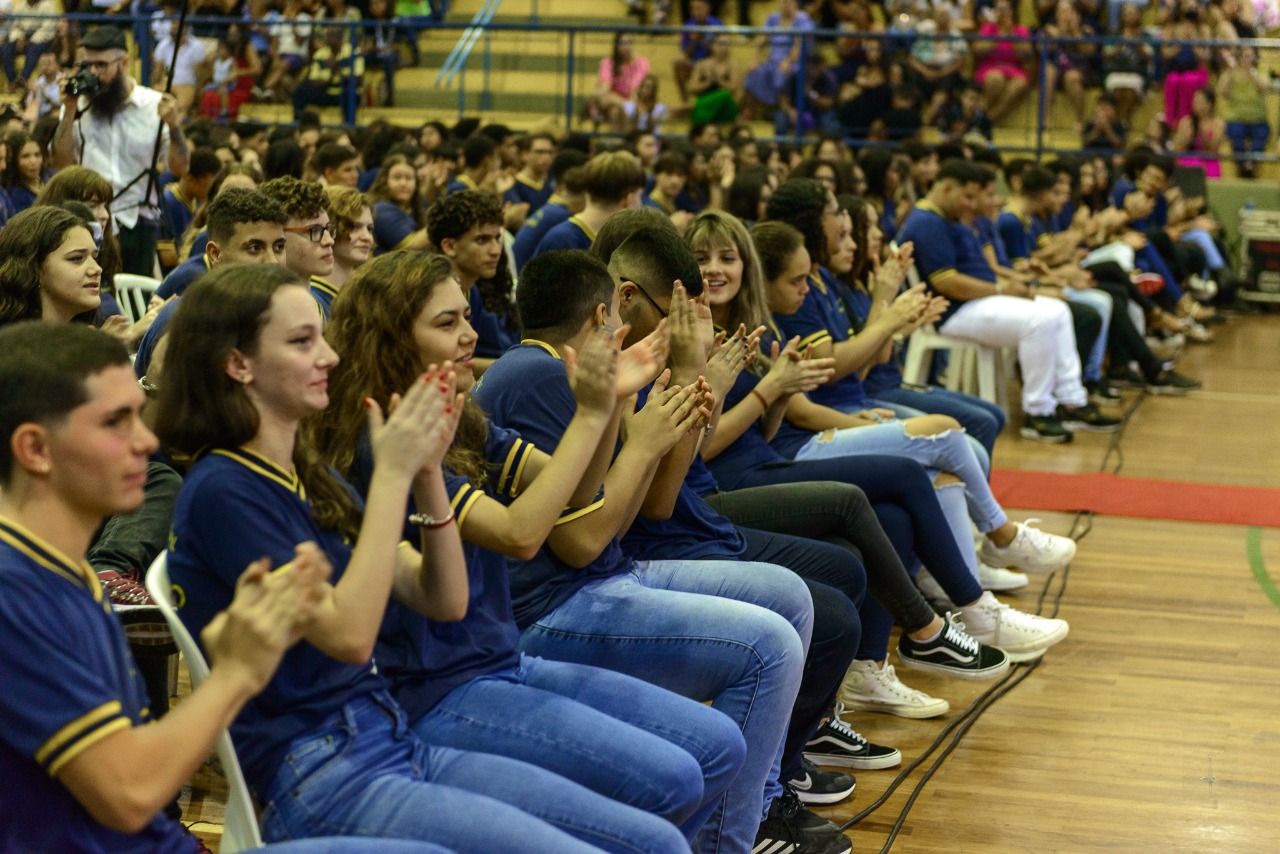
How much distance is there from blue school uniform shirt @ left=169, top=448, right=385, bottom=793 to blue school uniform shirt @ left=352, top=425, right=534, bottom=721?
0.88 feet

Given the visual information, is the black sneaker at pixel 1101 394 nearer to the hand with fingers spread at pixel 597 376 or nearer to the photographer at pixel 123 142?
the photographer at pixel 123 142

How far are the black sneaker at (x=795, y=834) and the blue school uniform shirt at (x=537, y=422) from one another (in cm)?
64

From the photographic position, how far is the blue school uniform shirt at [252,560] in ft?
6.77

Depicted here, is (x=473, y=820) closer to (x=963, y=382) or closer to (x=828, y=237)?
(x=828, y=237)

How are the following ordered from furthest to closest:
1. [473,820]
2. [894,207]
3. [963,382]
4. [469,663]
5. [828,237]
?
[894,207]
[963,382]
[828,237]
[469,663]
[473,820]

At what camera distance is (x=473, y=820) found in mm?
2072

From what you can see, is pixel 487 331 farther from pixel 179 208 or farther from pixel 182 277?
pixel 179 208

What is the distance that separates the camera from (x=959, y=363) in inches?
295

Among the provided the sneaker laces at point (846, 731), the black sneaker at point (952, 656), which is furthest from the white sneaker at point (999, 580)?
the sneaker laces at point (846, 731)

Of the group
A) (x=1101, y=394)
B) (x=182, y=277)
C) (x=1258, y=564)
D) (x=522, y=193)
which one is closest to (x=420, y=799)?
(x=182, y=277)

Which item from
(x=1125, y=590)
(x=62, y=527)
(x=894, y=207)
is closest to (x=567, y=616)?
(x=62, y=527)

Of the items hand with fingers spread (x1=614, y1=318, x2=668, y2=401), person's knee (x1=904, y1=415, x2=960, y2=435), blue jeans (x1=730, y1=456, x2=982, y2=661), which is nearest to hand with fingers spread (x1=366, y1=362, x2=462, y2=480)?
hand with fingers spread (x1=614, y1=318, x2=668, y2=401)

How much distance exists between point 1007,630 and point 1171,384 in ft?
15.6

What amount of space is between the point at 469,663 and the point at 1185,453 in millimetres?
5448
